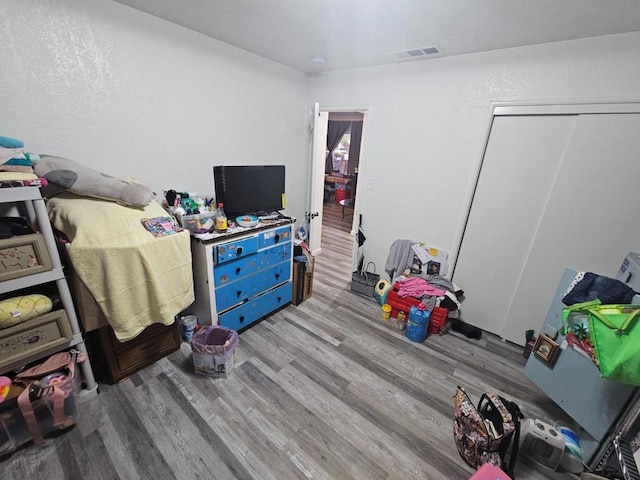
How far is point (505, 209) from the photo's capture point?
230 cm

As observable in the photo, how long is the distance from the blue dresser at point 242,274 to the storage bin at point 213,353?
0.53 feet

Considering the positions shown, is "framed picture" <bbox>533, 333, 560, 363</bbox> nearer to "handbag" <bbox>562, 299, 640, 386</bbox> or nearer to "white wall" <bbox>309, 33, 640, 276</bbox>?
"handbag" <bbox>562, 299, 640, 386</bbox>

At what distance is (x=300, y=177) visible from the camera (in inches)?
139

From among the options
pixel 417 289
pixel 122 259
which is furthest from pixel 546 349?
pixel 122 259

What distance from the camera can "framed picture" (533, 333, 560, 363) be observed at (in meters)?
1.56

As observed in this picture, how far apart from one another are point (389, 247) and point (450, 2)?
7.11 ft

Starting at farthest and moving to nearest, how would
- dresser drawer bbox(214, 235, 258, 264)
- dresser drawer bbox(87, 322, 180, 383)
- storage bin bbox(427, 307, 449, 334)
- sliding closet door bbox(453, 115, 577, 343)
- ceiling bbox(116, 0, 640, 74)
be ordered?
storage bin bbox(427, 307, 449, 334), sliding closet door bbox(453, 115, 577, 343), dresser drawer bbox(214, 235, 258, 264), dresser drawer bbox(87, 322, 180, 383), ceiling bbox(116, 0, 640, 74)

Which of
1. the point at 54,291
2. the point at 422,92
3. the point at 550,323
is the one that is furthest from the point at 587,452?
the point at 54,291

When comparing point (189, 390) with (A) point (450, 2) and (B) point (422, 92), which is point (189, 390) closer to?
(A) point (450, 2)

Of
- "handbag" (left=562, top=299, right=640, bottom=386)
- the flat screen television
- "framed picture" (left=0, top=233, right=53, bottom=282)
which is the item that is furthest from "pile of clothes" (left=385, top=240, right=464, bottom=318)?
"framed picture" (left=0, top=233, right=53, bottom=282)

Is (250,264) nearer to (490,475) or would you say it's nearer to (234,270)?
(234,270)

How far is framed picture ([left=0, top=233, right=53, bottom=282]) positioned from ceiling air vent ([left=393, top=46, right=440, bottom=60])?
9.36 ft

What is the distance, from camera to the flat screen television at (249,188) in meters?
2.22

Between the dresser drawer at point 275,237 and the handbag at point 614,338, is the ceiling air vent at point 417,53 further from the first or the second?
the handbag at point 614,338
